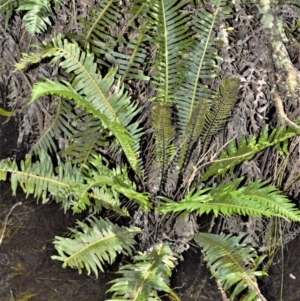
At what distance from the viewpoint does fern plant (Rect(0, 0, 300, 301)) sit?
2.43 meters

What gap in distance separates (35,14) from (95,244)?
1.12m

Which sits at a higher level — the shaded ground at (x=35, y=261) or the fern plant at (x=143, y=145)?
the fern plant at (x=143, y=145)

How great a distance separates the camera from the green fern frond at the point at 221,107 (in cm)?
241

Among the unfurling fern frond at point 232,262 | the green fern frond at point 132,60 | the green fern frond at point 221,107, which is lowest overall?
the unfurling fern frond at point 232,262

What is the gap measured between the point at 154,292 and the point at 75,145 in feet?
2.72

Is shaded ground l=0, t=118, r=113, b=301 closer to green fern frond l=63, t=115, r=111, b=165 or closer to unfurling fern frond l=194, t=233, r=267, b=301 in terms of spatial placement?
green fern frond l=63, t=115, r=111, b=165

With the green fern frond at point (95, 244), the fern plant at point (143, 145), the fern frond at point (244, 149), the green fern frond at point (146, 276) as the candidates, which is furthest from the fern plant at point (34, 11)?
the green fern frond at point (146, 276)

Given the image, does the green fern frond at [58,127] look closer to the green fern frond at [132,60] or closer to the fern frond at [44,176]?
the fern frond at [44,176]

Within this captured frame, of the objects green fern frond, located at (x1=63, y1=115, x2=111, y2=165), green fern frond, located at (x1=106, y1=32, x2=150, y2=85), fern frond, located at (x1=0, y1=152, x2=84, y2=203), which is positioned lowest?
fern frond, located at (x1=0, y1=152, x2=84, y2=203)

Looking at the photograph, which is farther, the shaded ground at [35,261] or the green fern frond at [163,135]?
the shaded ground at [35,261]

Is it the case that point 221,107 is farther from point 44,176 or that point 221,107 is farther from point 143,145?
point 44,176

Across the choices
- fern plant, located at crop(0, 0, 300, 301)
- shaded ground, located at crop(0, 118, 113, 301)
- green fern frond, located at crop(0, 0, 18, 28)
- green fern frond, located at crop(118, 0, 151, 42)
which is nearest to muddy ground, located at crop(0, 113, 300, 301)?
shaded ground, located at crop(0, 118, 113, 301)

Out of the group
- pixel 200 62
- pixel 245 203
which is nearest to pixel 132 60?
pixel 200 62

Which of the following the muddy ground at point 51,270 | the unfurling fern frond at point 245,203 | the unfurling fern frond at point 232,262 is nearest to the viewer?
the unfurling fern frond at point 245,203
